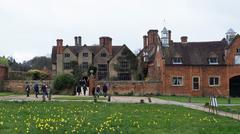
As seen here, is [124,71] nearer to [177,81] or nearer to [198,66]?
[177,81]

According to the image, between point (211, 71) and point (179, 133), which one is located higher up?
point (211, 71)

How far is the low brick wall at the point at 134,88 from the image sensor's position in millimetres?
65188

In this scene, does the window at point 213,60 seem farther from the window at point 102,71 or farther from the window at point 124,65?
the window at point 102,71

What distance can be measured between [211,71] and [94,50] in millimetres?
32761

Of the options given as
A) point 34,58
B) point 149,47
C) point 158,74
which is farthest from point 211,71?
point 34,58

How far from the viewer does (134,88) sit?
65.2 m

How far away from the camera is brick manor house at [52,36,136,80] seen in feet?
288

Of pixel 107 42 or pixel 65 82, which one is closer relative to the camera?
pixel 65 82

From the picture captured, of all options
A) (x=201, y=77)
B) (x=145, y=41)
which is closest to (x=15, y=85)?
(x=201, y=77)

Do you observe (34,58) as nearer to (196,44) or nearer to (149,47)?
(149,47)

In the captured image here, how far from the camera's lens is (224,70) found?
65375mm

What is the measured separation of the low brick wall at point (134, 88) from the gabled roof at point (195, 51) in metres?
4.18

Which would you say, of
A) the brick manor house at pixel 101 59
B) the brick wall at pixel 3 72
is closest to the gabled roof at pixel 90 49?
the brick manor house at pixel 101 59

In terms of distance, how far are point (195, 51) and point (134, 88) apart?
36.3 feet
